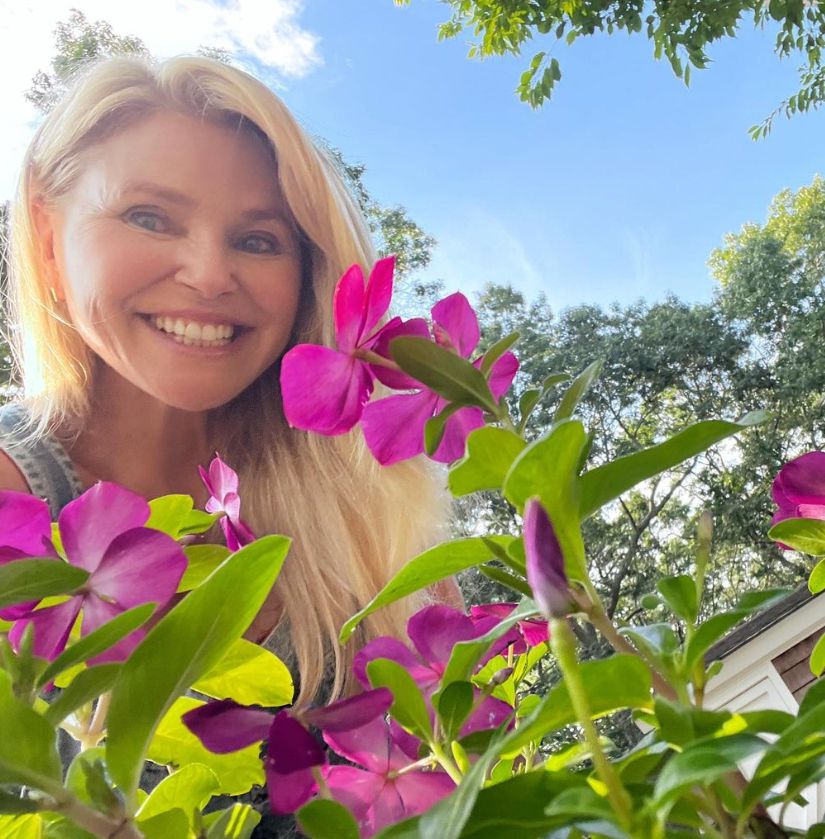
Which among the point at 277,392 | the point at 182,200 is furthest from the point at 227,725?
the point at 182,200

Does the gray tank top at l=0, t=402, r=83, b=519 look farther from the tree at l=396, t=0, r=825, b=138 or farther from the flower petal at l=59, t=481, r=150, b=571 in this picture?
the tree at l=396, t=0, r=825, b=138

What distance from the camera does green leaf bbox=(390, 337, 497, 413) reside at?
0.58ft

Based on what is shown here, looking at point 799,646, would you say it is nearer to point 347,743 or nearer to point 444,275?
point 347,743

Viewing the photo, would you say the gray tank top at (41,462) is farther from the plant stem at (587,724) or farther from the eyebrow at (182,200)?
the plant stem at (587,724)

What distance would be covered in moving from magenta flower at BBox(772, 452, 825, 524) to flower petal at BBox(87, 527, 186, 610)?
17cm

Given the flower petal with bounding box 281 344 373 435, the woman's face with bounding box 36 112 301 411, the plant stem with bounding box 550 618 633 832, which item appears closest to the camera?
the plant stem with bounding box 550 618 633 832

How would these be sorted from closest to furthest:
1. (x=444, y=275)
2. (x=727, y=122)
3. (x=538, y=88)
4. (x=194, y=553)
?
1. (x=194, y=553)
2. (x=538, y=88)
3. (x=444, y=275)
4. (x=727, y=122)

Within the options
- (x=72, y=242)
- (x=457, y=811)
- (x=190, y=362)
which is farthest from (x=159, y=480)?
(x=457, y=811)

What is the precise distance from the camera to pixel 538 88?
1665 millimetres

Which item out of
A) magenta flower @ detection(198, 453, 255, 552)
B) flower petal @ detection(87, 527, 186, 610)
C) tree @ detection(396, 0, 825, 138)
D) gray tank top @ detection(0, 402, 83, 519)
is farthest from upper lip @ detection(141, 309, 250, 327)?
flower petal @ detection(87, 527, 186, 610)

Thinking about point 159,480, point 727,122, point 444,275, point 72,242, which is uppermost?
point 727,122

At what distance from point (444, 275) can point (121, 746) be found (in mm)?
5181

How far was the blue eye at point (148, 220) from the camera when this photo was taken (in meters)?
1.32

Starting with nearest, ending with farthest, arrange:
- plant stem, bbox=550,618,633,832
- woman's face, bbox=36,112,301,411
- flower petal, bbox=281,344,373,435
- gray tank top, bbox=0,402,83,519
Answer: plant stem, bbox=550,618,633,832 → flower petal, bbox=281,344,373,435 → gray tank top, bbox=0,402,83,519 → woman's face, bbox=36,112,301,411
